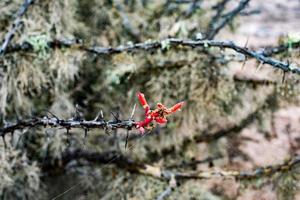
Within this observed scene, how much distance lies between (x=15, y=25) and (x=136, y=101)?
0.66 m

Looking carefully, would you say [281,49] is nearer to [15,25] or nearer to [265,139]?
[265,139]

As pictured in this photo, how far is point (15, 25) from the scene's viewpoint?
5.60ft

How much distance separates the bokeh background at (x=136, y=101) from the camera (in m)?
1.74

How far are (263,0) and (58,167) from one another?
2382mm

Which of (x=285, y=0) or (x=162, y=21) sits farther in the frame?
(x=285, y=0)

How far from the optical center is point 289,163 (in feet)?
5.62

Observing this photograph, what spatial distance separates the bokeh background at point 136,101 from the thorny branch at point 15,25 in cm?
3

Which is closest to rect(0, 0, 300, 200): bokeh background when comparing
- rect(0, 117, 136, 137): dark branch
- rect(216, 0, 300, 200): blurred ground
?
rect(216, 0, 300, 200): blurred ground

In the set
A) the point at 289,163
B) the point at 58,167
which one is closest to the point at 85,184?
the point at 58,167

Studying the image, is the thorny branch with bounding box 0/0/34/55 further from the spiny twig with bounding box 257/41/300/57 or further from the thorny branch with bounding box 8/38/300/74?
the spiny twig with bounding box 257/41/300/57

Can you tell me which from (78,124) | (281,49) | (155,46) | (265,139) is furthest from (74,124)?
(265,139)

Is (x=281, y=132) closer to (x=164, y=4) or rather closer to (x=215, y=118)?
(x=215, y=118)

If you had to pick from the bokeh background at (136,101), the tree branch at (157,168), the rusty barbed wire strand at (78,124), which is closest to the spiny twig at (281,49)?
the bokeh background at (136,101)

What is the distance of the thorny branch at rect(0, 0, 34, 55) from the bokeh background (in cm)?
3
